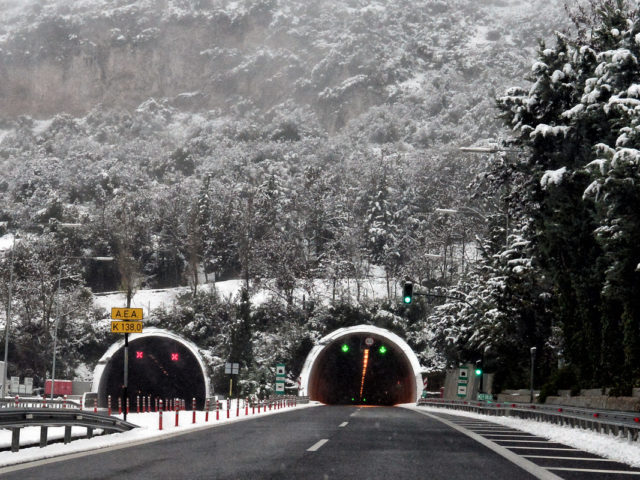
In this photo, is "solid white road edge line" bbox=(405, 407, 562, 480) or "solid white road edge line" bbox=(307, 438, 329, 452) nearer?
"solid white road edge line" bbox=(405, 407, 562, 480)

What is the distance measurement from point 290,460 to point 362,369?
7292cm

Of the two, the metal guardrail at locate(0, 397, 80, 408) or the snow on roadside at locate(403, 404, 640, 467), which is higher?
the snow on roadside at locate(403, 404, 640, 467)

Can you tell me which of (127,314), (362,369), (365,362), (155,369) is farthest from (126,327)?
(362,369)

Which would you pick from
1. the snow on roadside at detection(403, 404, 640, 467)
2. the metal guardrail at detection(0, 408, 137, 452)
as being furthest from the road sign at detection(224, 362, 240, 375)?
the metal guardrail at detection(0, 408, 137, 452)

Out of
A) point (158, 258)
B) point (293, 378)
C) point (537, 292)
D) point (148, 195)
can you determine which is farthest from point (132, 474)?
point (148, 195)

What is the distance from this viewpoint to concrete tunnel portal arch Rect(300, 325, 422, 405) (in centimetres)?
6406

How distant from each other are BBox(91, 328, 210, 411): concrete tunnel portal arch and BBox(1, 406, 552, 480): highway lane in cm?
4246

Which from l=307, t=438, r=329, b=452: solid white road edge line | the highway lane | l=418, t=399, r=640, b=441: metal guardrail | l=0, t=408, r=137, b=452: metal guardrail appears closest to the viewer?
the highway lane

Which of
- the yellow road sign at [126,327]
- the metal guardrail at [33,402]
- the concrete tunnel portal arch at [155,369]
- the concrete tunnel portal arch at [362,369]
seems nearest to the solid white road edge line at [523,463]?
the yellow road sign at [126,327]

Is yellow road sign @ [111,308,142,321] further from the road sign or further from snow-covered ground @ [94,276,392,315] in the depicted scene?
snow-covered ground @ [94,276,392,315]

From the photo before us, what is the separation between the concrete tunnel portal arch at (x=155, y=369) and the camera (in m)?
57.2

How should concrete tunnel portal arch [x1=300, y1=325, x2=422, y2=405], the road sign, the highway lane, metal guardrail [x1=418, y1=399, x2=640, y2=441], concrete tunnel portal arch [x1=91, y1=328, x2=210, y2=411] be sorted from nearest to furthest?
the highway lane < metal guardrail [x1=418, y1=399, x2=640, y2=441] < the road sign < concrete tunnel portal arch [x1=91, y1=328, x2=210, y2=411] < concrete tunnel portal arch [x1=300, y1=325, x2=422, y2=405]

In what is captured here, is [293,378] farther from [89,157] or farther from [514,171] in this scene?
[89,157]

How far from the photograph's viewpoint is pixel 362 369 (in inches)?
3268
